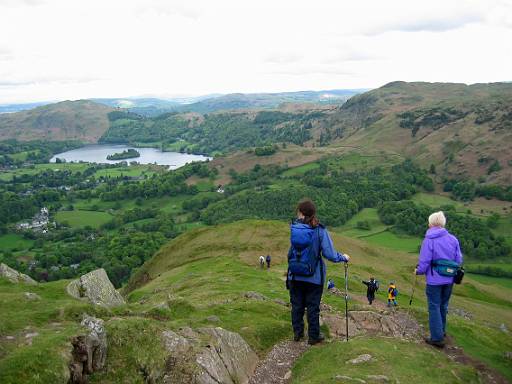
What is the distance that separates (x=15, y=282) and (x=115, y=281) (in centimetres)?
9512

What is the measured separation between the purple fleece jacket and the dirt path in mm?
5938

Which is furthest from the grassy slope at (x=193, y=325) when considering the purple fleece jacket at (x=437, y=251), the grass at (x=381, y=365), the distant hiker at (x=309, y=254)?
the purple fleece jacket at (x=437, y=251)

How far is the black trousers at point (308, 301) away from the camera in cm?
1666

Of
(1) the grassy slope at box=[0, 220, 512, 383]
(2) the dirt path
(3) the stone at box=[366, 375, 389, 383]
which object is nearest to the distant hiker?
(2) the dirt path

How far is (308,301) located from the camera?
55.2ft

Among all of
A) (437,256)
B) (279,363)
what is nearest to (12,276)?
(279,363)

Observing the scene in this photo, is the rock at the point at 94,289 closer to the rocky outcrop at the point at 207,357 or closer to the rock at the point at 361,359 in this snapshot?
the rocky outcrop at the point at 207,357

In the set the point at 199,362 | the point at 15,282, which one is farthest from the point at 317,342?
the point at 15,282

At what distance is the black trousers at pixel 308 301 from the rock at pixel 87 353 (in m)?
7.32

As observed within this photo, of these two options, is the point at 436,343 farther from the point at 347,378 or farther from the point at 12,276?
the point at 12,276

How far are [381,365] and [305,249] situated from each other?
4863mm

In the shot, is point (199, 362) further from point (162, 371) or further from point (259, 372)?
point (259, 372)

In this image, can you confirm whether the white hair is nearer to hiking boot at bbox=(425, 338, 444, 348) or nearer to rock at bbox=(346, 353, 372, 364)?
hiking boot at bbox=(425, 338, 444, 348)

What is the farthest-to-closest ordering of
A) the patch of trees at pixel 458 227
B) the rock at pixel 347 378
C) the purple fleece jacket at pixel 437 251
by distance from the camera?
the patch of trees at pixel 458 227 → the purple fleece jacket at pixel 437 251 → the rock at pixel 347 378
